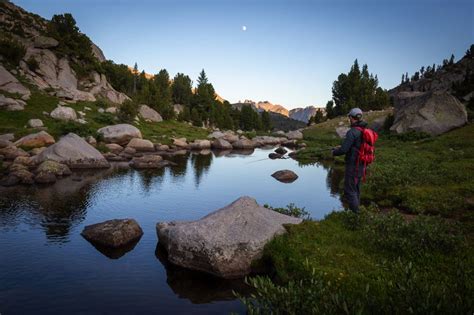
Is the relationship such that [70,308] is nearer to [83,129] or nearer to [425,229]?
[425,229]

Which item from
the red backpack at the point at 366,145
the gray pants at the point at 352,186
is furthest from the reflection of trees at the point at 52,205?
the red backpack at the point at 366,145

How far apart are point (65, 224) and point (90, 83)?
69408mm

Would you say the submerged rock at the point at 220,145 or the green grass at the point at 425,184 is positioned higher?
the green grass at the point at 425,184

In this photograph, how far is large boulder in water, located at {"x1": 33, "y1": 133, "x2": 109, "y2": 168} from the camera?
105 feet

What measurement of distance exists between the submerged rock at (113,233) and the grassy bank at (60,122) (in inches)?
1150

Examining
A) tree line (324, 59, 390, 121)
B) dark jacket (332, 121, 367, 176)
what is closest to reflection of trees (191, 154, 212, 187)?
dark jacket (332, 121, 367, 176)

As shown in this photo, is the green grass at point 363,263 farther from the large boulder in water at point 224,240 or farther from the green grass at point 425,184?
the green grass at point 425,184

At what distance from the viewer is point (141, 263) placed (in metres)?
13.5

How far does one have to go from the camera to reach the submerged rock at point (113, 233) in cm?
1495

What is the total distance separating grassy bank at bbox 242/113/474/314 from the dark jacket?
178 centimetres

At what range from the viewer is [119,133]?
47.7 meters

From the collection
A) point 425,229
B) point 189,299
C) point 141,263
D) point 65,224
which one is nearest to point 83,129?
point 65,224

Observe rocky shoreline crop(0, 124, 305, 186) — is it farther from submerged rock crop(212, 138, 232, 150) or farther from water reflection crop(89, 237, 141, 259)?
water reflection crop(89, 237, 141, 259)

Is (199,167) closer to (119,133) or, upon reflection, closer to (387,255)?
(119,133)
